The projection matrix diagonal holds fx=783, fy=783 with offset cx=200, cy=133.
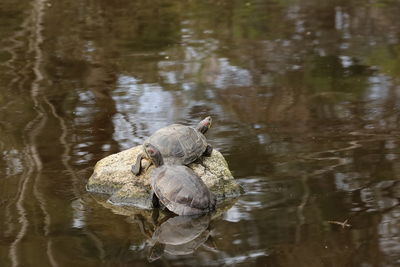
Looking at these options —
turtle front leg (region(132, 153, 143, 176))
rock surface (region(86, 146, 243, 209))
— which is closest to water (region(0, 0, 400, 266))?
rock surface (region(86, 146, 243, 209))

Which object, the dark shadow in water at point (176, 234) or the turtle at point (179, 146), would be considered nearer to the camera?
the dark shadow in water at point (176, 234)

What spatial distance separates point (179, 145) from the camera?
6.17 m

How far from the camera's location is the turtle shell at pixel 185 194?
5699mm

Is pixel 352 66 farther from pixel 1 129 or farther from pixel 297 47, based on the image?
pixel 1 129

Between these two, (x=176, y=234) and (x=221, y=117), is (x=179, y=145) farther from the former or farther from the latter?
(x=221, y=117)

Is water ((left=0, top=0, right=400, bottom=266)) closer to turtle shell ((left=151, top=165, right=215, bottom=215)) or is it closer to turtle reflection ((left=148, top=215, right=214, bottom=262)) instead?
turtle reflection ((left=148, top=215, right=214, bottom=262))

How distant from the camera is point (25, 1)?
1563 cm

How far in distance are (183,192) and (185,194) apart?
2cm

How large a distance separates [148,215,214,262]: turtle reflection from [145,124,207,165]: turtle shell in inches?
21.3

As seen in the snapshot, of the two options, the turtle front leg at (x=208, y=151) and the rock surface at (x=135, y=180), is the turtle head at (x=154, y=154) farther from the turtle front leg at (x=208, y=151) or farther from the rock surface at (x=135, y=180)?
the turtle front leg at (x=208, y=151)

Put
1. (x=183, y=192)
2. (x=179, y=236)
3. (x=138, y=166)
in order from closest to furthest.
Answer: (x=179, y=236)
(x=183, y=192)
(x=138, y=166)

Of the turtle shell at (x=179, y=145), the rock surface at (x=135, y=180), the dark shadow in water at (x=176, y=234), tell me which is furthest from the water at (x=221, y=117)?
the turtle shell at (x=179, y=145)

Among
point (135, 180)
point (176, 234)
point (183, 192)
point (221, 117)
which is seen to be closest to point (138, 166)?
point (135, 180)

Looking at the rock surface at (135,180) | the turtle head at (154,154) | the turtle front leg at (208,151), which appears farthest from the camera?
the turtle front leg at (208,151)
